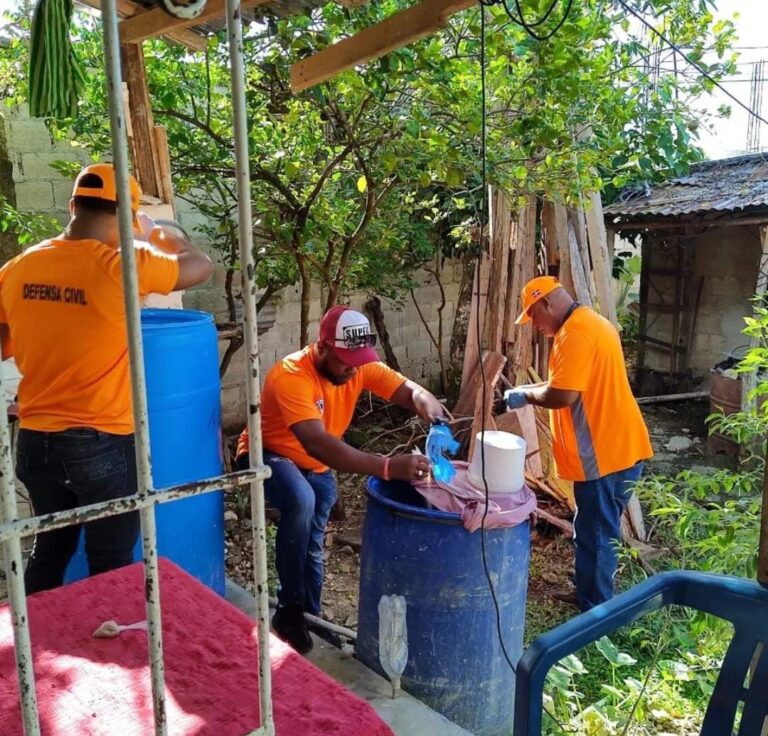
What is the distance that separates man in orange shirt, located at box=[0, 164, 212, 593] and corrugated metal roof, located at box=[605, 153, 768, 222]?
24.7 ft

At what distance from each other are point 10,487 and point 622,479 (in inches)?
126

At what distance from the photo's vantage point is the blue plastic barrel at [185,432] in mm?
2637

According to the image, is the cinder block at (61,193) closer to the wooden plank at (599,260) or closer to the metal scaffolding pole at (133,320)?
the wooden plank at (599,260)

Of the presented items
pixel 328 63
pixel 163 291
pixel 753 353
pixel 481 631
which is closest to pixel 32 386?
pixel 163 291

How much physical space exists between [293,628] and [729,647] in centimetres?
163

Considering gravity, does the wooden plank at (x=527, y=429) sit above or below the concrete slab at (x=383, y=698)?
above

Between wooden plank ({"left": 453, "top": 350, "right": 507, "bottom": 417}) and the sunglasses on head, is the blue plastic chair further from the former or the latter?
wooden plank ({"left": 453, "top": 350, "right": 507, "bottom": 417})

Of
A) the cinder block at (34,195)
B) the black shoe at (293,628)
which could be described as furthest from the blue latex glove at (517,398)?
the cinder block at (34,195)

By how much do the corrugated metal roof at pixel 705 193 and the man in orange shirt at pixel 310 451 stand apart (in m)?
6.51

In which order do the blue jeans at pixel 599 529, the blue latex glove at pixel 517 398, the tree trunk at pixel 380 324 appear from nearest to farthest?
1. the blue jeans at pixel 599 529
2. the blue latex glove at pixel 517 398
3. the tree trunk at pixel 380 324

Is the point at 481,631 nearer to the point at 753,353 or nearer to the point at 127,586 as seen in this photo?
the point at 127,586

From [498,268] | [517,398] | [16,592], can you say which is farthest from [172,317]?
[498,268]

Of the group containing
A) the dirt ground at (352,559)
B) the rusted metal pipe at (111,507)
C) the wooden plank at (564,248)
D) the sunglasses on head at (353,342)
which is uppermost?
the wooden plank at (564,248)

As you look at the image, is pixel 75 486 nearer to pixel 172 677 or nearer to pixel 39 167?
pixel 172 677
